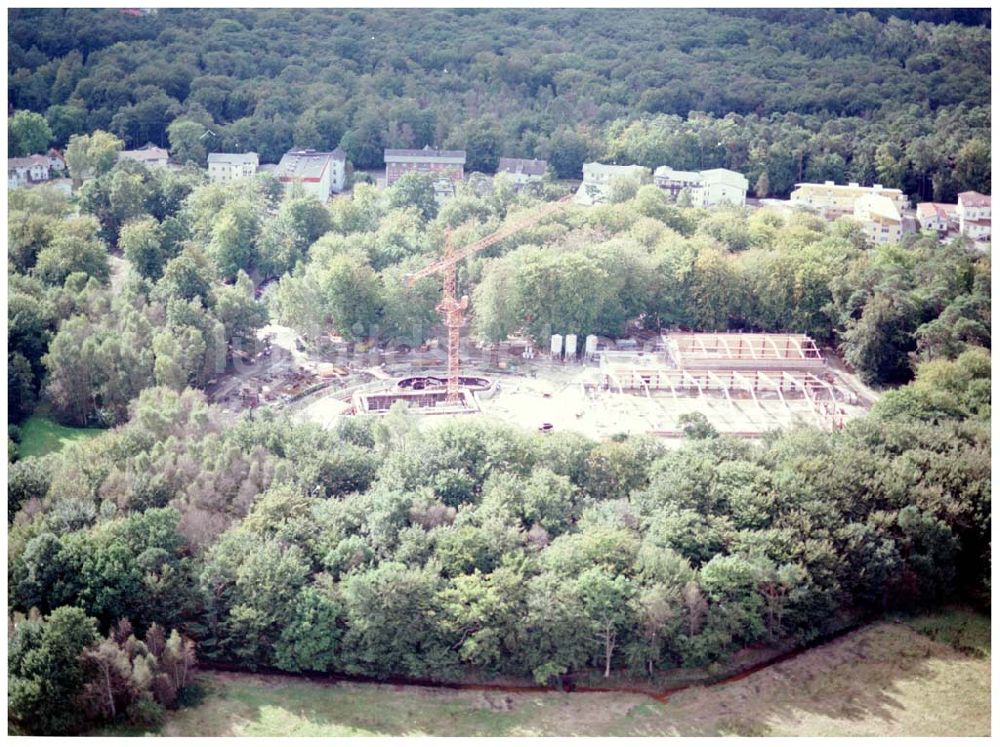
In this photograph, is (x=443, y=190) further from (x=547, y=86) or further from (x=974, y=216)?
(x=974, y=216)

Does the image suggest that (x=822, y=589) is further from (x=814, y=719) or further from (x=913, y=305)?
(x=913, y=305)

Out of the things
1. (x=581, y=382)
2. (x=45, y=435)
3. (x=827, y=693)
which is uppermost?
(x=581, y=382)

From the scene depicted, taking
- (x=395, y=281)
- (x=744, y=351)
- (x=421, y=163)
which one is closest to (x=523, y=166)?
(x=421, y=163)

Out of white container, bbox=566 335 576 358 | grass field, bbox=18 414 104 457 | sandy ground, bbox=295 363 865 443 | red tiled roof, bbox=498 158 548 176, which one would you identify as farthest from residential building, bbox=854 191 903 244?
grass field, bbox=18 414 104 457

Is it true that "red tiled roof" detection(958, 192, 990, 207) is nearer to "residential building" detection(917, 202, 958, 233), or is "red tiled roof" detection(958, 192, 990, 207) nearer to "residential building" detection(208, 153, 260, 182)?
"residential building" detection(917, 202, 958, 233)

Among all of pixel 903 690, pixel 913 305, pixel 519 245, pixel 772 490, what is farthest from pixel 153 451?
pixel 913 305
